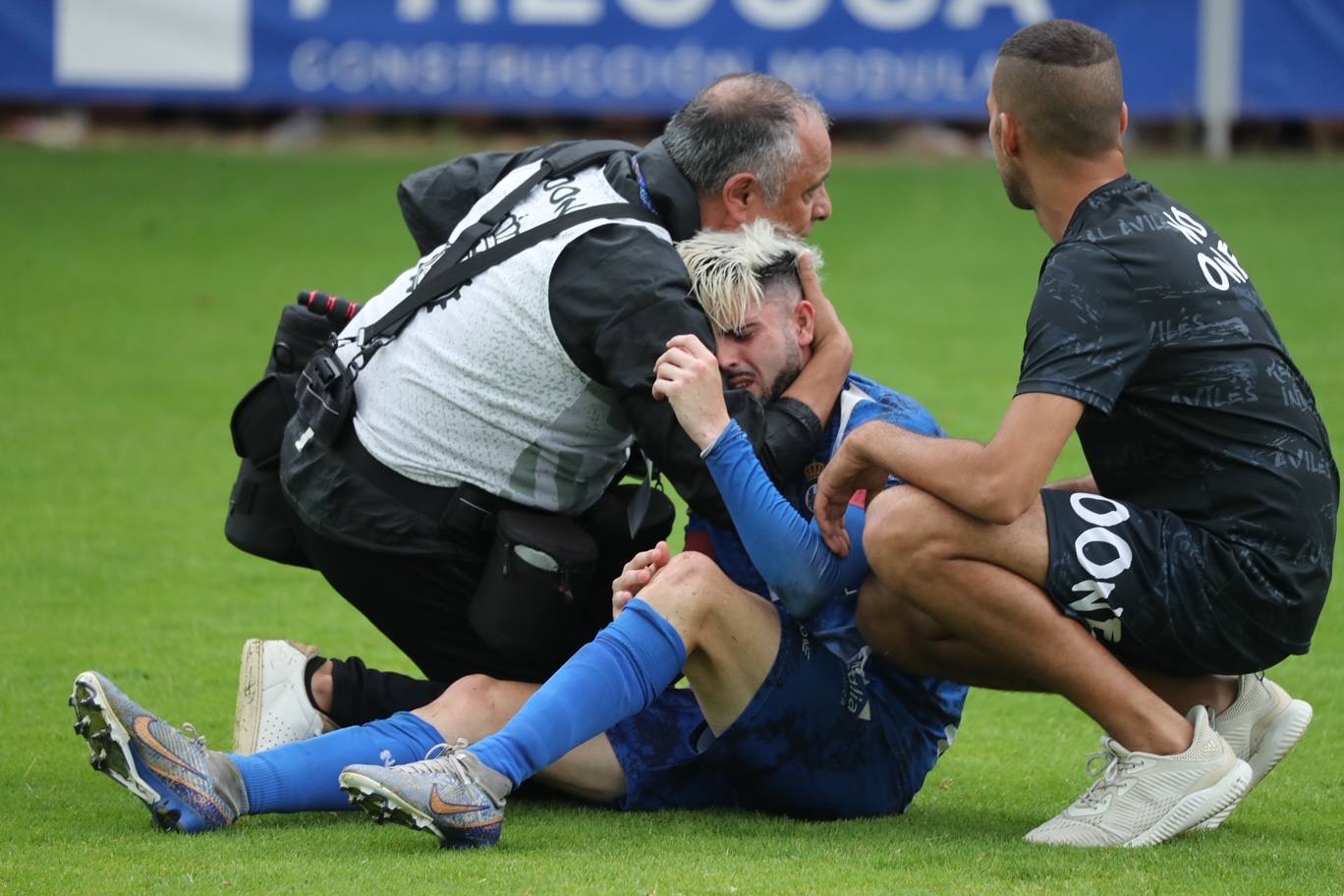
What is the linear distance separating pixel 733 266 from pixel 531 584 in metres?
A: 0.80

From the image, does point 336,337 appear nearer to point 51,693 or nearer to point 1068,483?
point 51,693

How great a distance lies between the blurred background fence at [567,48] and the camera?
1412 cm

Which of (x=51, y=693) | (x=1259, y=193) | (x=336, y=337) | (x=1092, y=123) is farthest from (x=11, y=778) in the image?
(x=1259, y=193)

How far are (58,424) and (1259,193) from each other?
913cm

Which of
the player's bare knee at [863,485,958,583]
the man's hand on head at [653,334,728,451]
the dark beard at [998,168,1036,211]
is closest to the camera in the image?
the player's bare knee at [863,485,958,583]

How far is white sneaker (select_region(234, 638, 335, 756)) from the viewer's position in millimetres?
4305

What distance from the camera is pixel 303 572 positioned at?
21.7 feet

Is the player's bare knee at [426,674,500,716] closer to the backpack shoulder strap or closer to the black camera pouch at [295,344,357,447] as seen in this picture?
the black camera pouch at [295,344,357,447]

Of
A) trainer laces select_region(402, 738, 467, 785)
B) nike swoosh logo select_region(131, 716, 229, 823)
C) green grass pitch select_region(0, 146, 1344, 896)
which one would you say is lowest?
green grass pitch select_region(0, 146, 1344, 896)

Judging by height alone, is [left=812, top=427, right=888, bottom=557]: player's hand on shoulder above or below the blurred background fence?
above

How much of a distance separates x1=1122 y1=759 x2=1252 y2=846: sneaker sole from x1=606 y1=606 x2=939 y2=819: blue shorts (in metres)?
0.54

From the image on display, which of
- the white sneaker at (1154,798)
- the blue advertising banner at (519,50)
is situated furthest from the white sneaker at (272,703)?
the blue advertising banner at (519,50)

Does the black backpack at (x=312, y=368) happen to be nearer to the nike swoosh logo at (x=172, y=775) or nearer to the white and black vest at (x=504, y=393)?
the white and black vest at (x=504, y=393)

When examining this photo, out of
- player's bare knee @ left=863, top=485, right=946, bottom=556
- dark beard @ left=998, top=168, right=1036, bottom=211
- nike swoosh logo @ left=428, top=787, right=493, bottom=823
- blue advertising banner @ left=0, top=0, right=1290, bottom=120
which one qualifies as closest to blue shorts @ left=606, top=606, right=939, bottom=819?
player's bare knee @ left=863, top=485, right=946, bottom=556
